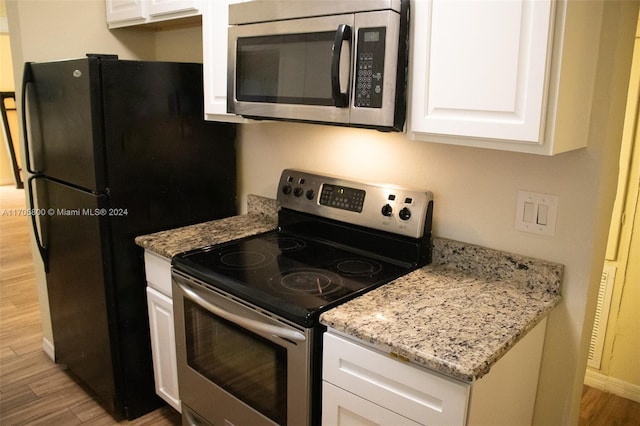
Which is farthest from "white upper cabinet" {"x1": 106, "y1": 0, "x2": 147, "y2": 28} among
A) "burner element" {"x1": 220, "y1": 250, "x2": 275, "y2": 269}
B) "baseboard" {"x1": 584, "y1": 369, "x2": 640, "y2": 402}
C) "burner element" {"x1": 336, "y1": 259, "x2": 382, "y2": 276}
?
"baseboard" {"x1": 584, "y1": 369, "x2": 640, "y2": 402}

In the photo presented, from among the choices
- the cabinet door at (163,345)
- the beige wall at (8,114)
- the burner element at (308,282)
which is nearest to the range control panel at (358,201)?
the burner element at (308,282)

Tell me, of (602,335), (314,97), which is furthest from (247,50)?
(602,335)

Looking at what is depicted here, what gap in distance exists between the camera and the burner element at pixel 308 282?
1578mm

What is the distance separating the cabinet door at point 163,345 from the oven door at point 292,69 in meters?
0.85

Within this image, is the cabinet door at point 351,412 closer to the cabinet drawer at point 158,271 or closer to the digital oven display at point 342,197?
the digital oven display at point 342,197

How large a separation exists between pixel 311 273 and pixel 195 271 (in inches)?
16.1

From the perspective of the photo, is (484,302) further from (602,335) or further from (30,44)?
(30,44)

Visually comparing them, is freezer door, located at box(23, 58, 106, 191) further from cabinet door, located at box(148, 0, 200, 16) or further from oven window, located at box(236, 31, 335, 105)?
oven window, located at box(236, 31, 335, 105)

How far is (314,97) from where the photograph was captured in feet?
5.24

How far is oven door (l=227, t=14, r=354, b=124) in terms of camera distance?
1.50 metres

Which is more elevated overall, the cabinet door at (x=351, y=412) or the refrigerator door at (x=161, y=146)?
the refrigerator door at (x=161, y=146)

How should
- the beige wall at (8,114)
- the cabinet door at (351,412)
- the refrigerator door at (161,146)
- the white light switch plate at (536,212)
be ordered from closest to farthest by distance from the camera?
the cabinet door at (351,412), the white light switch plate at (536,212), the refrigerator door at (161,146), the beige wall at (8,114)

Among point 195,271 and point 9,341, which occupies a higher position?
point 195,271

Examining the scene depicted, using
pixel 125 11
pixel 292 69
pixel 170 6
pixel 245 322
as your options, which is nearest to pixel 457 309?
pixel 245 322
